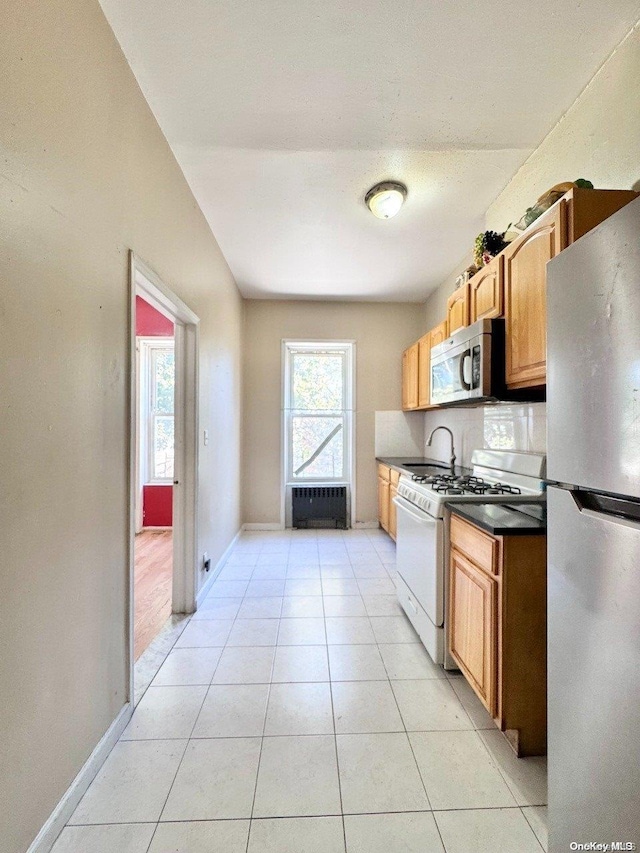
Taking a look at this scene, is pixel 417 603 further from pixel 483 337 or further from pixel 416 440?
pixel 416 440

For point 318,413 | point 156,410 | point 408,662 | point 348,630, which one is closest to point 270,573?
point 348,630

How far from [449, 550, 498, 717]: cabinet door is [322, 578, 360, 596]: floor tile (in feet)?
3.35

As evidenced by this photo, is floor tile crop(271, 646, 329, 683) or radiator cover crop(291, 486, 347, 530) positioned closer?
floor tile crop(271, 646, 329, 683)

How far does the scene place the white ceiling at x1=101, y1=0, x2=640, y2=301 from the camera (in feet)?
4.25

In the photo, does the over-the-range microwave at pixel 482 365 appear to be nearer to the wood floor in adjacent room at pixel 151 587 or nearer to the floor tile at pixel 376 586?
the floor tile at pixel 376 586

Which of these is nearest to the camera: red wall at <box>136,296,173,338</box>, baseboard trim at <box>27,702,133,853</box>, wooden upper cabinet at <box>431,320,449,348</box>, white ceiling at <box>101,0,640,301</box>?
baseboard trim at <box>27,702,133,853</box>

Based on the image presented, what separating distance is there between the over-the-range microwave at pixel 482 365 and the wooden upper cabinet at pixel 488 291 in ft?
0.33

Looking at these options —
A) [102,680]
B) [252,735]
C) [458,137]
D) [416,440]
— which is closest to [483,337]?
[458,137]

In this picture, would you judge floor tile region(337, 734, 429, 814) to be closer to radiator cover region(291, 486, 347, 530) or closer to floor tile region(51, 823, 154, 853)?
floor tile region(51, 823, 154, 853)

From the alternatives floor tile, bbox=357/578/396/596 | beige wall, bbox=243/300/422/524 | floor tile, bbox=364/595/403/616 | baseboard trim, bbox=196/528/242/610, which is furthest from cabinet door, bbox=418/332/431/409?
baseboard trim, bbox=196/528/242/610

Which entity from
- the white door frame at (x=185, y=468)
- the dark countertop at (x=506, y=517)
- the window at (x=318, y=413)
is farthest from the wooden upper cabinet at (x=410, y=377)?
the white door frame at (x=185, y=468)

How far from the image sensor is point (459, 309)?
2.45m

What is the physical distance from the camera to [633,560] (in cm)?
68

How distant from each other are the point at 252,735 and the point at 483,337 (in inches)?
83.2
